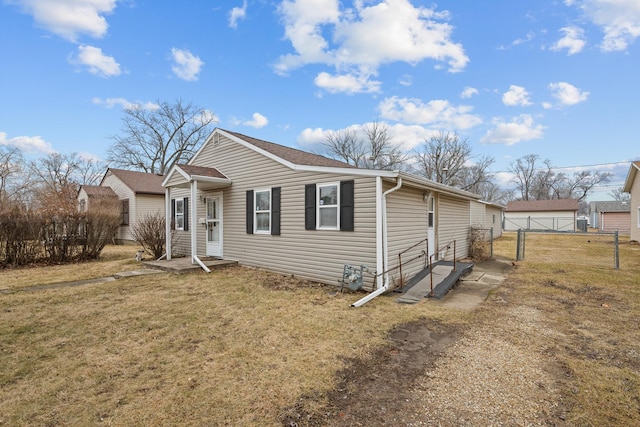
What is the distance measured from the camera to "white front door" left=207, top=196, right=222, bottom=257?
10383 millimetres

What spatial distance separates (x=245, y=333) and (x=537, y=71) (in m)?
15.0

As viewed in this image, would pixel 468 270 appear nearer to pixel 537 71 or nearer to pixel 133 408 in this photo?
pixel 133 408

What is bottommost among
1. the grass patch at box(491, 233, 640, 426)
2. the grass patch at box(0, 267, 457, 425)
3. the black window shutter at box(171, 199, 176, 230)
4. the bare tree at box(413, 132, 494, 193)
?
the grass patch at box(491, 233, 640, 426)

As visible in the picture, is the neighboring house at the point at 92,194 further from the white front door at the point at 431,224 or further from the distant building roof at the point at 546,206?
the distant building roof at the point at 546,206

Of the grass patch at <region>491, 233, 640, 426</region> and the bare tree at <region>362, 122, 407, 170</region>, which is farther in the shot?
the bare tree at <region>362, 122, 407, 170</region>

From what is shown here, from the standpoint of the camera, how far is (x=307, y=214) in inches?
303

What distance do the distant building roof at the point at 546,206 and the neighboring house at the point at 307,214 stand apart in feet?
94.7

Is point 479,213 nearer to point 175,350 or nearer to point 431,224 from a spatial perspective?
point 431,224

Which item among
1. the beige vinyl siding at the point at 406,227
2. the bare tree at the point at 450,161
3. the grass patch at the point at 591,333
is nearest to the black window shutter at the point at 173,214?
the beige vinyl siding at the point at 406,227

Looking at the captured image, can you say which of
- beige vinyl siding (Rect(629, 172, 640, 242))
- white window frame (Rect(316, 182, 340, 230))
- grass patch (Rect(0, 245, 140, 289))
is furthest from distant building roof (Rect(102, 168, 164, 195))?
beige vinyl siding (Rect(629, 172, 640, 242))

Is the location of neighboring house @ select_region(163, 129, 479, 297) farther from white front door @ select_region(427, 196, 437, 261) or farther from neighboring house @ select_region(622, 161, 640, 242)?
neighboring house @ select_region(622, 161, 640, 242)

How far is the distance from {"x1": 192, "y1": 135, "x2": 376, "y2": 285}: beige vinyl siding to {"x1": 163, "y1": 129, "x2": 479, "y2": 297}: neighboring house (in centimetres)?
2

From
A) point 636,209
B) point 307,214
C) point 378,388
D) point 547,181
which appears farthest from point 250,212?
point 547,181

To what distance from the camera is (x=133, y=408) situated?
8.67 feet
